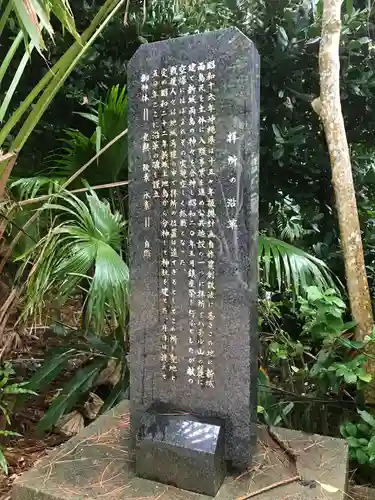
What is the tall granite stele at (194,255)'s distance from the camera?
1.50m

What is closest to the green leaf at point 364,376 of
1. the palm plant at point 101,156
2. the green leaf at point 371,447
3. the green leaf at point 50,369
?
the green leaf at point 371,447

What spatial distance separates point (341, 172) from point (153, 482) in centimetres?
160

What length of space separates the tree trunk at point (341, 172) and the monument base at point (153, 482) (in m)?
0.70

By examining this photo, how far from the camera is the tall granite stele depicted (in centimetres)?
150

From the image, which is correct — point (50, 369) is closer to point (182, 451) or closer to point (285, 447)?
point (182, 451)

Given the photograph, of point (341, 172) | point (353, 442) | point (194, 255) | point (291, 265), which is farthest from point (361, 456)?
point (341, 172)

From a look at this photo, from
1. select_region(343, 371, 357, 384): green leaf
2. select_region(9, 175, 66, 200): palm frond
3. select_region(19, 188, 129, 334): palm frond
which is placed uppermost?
select_region(9, 175, 66, 200): palm frond

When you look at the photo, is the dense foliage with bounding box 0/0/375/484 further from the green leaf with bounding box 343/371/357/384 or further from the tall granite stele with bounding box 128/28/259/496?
the tall granite stele with bounding box 128/28/259/496

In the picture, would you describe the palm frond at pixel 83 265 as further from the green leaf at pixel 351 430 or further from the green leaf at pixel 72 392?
the green leaf at pixel 351 430

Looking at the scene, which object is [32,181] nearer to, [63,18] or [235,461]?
[63,18]

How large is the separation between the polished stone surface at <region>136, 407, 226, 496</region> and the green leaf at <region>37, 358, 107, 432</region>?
72 centimetres

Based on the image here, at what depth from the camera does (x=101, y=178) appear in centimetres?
241

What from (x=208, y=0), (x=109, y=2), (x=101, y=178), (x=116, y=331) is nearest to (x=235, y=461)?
(x=116, y=331)

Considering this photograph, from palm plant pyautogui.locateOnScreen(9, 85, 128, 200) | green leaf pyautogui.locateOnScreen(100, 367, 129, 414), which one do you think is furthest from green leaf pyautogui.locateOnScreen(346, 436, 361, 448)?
palm plant pyautogui.locateOnScreen(9, 85, 128, 200)
